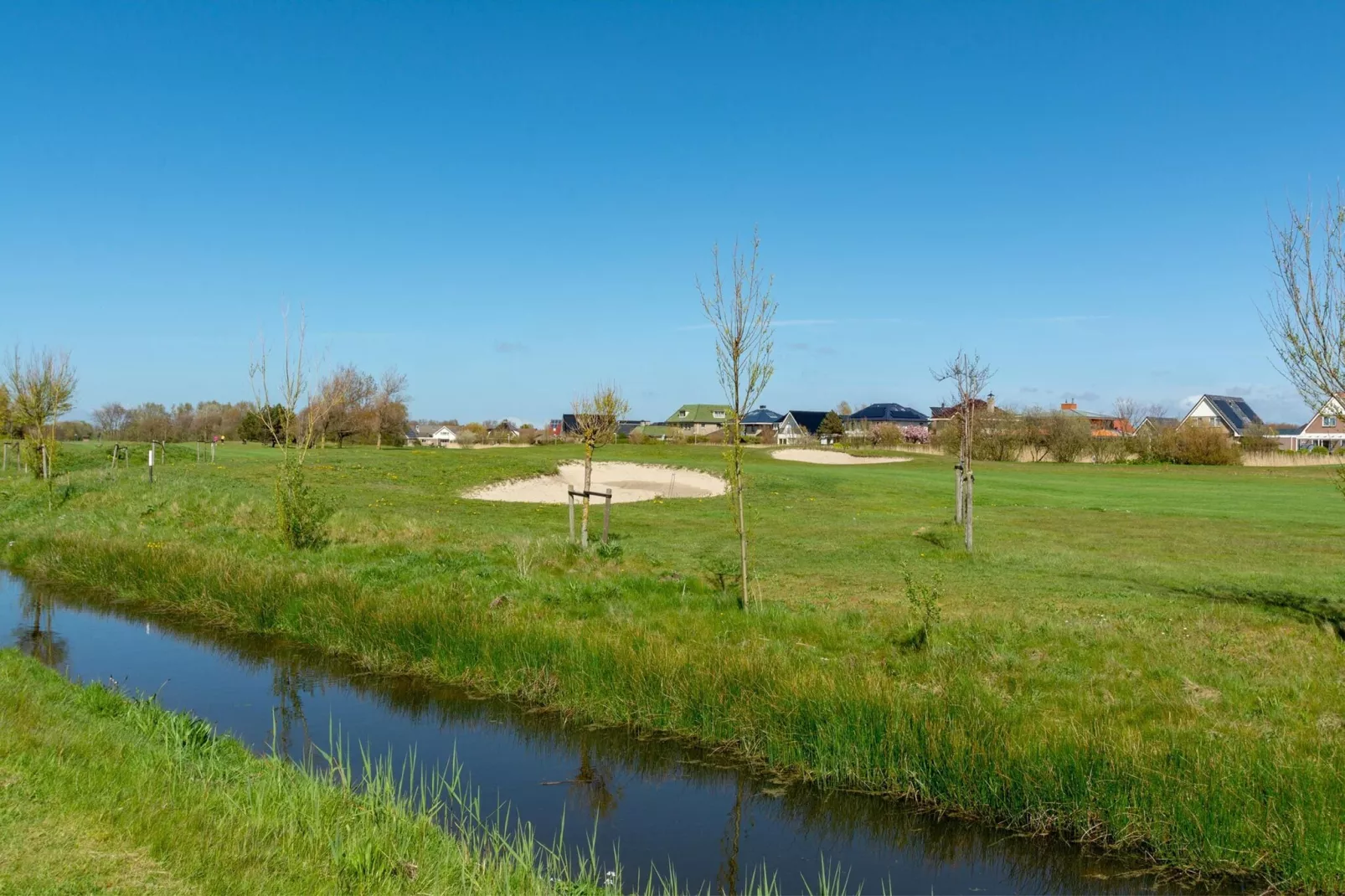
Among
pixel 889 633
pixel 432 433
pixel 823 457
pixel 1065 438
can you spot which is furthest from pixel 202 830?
pixel 432 433

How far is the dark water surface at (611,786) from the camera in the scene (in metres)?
7.78

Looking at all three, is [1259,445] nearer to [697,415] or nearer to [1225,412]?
[1225,412]

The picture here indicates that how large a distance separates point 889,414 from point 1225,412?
38.2 m

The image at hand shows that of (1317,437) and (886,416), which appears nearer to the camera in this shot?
(1317,437)

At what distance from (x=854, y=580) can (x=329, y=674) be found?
9.28 m

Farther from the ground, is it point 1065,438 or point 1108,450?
point 1065,438

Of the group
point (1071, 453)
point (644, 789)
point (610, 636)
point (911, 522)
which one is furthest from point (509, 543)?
point (1071, 453)

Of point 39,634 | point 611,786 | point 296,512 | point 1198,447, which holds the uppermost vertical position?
point 1198,447

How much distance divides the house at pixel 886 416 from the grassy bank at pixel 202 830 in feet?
372

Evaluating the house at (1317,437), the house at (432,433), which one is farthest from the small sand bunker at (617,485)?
the house at (432,433)

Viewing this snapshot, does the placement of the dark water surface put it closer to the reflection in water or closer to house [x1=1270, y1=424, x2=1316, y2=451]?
the reflection in water

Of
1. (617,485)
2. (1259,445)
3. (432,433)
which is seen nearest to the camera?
(617,485)

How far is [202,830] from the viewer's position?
6.31 metres

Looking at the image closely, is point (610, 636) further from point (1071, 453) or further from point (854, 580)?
point (1071, 453)
